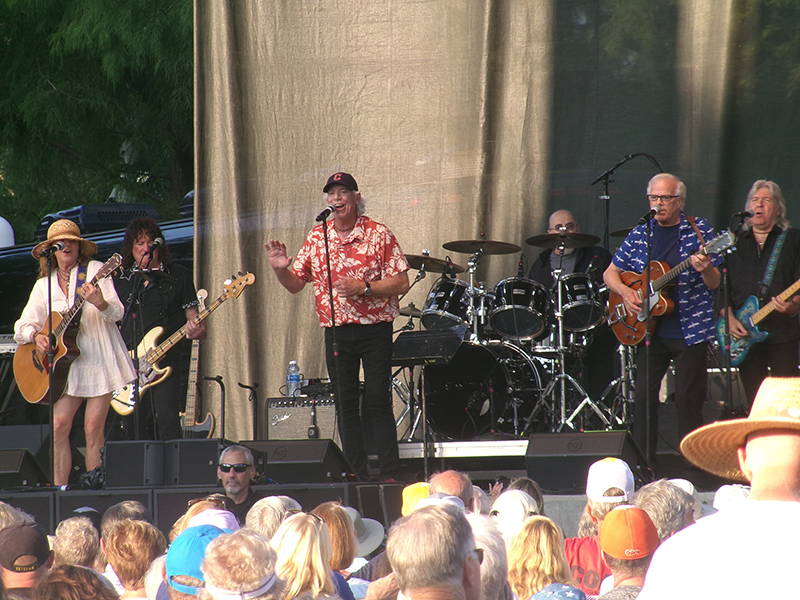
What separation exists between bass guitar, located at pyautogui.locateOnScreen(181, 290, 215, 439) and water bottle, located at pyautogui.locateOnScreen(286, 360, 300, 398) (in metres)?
0.73

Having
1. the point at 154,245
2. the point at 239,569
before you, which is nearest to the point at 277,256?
the point at 154,245

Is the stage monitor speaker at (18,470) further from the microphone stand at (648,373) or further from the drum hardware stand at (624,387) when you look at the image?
the drum hardware stand at (624,387)

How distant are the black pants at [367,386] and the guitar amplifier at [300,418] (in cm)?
129

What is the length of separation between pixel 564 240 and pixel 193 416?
3422 mm

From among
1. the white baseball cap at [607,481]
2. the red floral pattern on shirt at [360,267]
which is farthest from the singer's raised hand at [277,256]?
the white baseball cap at [607,481]

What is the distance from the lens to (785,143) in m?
8.64

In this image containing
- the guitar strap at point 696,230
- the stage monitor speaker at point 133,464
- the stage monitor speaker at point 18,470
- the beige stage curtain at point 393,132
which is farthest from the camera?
the beige stage curtain at point 393,132

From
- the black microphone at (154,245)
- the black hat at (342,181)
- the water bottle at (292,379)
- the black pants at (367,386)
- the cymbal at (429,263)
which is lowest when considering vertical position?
the water bottle at (292,379)

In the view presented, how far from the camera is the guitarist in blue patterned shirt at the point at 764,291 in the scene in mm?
6668

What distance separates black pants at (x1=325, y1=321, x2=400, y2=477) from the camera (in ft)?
22.0

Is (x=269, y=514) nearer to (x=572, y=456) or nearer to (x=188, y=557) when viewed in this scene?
(x=188, y=557)

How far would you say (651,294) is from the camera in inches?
272

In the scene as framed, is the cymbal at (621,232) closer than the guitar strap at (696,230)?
No

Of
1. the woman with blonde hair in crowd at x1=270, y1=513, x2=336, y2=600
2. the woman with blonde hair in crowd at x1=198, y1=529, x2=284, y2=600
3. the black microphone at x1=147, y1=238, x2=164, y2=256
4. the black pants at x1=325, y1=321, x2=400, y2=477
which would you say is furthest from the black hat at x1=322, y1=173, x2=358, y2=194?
the woman with blonde hair in crowd at x1=198, y1=529, x2=284, y2=600
